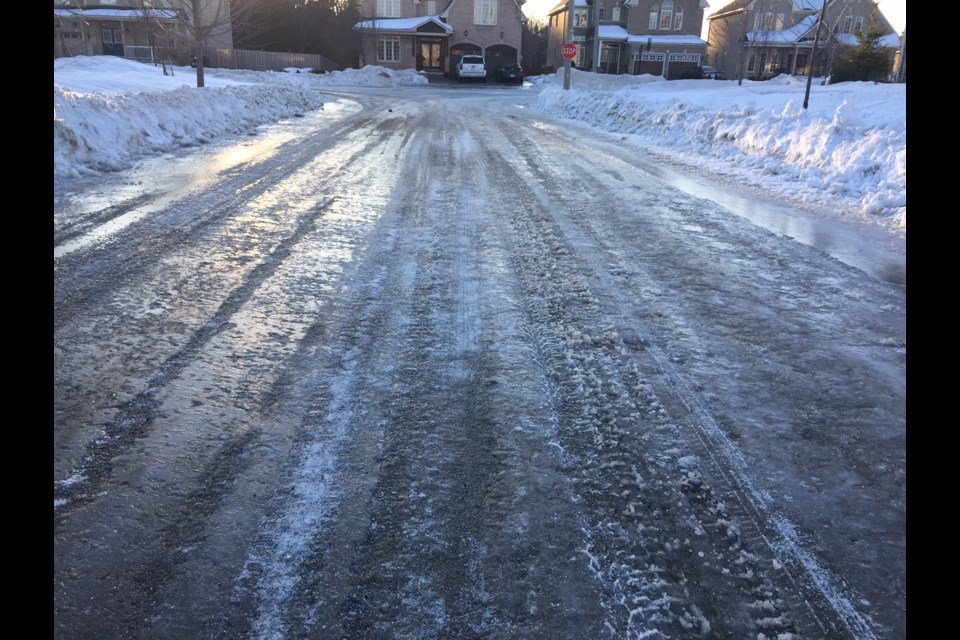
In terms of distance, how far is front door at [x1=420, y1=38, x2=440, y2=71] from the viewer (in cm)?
5666

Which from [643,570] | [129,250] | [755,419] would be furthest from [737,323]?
[129,250]

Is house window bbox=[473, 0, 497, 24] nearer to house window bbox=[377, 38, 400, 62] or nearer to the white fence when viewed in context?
house window bbox=[377, 38, 400, 62]

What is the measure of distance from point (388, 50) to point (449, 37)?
5.55 meters

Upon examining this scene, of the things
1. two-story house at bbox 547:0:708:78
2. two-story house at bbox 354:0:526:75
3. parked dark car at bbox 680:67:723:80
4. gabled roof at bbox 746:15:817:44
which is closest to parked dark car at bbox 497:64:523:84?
two-story house at bbox 354:0:526:75

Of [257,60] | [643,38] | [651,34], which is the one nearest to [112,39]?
[257,60]

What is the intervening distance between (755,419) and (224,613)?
2629mm

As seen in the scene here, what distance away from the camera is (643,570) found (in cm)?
232

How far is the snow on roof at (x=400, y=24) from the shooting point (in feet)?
177

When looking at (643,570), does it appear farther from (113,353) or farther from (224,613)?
(113,353)

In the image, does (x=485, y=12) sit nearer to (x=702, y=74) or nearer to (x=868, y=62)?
(x=702, y=74)

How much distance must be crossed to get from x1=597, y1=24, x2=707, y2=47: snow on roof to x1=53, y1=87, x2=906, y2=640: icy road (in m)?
55.2

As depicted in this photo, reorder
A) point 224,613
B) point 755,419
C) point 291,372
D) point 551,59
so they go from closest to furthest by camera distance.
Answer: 1. point 224,613
2. point 755,419
3. point 291,372
4. point 551,59

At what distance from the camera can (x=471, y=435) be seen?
3119mm
